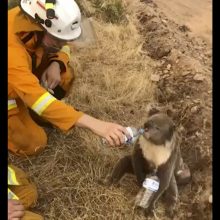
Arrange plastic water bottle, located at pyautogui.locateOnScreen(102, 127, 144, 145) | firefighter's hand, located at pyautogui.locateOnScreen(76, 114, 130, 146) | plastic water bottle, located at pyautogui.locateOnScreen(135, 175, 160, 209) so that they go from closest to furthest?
1. firefighter's hand, located at pyautogui.locateOnScreen(76, 114, 130, 146)
2. plastic water bottle, located at pyautogui.locateOnScreen(102, 127, 144, 145)
3. plastic water bottle, located at pyautogui.locateOnScreen(135, 175, 160, 209)

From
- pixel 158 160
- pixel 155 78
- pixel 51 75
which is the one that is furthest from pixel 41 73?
pixel 158 160

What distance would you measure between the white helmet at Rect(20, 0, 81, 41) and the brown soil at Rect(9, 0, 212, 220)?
343 millimetres

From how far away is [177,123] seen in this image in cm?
338

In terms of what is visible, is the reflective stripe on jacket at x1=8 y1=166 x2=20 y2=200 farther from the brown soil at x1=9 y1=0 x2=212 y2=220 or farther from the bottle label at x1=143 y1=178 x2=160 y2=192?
the bottle label at x1=143 y1=178 x2=160 y2=192

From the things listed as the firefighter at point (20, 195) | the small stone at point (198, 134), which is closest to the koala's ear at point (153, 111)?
the small stone at point (198, 134)

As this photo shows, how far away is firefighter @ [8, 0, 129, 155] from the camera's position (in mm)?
3057

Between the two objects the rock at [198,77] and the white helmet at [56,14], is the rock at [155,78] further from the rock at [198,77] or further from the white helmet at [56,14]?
the white helmet at [56,14]

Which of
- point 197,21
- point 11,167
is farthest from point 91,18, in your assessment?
point 11,167

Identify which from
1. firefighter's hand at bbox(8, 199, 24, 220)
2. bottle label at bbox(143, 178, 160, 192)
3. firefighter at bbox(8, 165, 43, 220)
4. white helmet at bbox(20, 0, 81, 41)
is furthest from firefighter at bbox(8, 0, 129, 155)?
firefighter's hand at bbox(8, 199, 24, 220)

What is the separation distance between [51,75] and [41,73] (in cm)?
6

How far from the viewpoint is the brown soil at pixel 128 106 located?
3.28 meters

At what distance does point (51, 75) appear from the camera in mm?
3658

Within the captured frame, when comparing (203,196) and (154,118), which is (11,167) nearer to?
(154,118)
